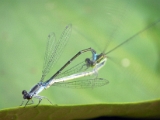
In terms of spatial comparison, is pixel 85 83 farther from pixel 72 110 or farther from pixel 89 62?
pixel 72 110

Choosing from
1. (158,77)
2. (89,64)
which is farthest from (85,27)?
(158,77)

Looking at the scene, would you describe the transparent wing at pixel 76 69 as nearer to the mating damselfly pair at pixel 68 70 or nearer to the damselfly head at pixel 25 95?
the mating damselfly pair at pixel 68 70

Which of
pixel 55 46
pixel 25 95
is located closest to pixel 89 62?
pixel 55 46

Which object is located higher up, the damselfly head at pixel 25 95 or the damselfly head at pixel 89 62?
the damselfly head at pixel 89 62

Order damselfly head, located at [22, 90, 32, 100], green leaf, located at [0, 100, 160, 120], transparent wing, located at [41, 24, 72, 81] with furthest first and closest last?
1. transparent wing, located at [41, 24, 72, 81]
2. damselfly head, located at [22, 90, 32, 100]
3. green leaf, located at [0, 100, 160, 120]

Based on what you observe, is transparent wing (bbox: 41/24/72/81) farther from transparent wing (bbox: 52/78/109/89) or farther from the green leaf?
the green leaf

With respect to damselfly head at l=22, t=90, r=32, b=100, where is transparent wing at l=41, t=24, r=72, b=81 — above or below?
above

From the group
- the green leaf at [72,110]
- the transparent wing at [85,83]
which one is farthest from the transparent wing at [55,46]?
the green leaf at [72,110]

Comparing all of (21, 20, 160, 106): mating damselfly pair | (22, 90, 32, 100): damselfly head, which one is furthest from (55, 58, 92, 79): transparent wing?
(22, 90, 32, 100): damselfly head

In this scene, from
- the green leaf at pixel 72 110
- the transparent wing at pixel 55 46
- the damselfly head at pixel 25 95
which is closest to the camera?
the green leaf at pixel 72 110

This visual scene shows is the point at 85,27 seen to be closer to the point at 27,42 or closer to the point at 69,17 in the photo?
the point at 69,17

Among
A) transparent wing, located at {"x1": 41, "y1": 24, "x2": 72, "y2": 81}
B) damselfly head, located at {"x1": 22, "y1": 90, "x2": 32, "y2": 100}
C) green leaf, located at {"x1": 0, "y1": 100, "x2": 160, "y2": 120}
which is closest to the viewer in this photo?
green leaf, located at {"x1": 0, "y1": 100, "x2": 160, "y2": 120}
